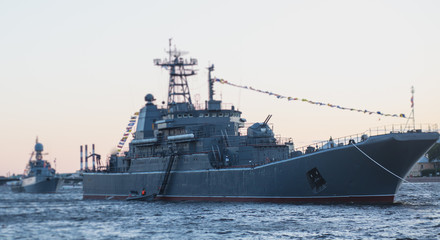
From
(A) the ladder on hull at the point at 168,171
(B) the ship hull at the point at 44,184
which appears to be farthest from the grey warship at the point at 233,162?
(B) the ship hull at the point at 44,184

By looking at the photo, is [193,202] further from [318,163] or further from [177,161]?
[318,163]

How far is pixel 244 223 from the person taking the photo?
30641 millimetres

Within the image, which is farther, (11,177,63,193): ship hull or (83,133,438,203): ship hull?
(11,177,63,193): ship hull

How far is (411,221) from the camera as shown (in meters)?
29.6

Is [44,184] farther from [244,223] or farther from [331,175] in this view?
[244,223]

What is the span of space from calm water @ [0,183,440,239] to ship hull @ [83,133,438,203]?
67.3 inches

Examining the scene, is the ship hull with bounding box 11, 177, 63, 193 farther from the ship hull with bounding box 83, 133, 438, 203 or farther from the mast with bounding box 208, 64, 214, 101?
the ship hull with bounding box 83, 133, 438, 203

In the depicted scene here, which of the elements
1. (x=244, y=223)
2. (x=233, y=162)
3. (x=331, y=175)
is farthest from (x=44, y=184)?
(x=244, y=223)

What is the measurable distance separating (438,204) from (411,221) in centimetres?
1038

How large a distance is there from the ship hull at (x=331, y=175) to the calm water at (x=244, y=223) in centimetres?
171

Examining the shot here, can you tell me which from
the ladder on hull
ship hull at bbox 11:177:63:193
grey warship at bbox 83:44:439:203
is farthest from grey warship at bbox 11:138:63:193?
the ladder on hull

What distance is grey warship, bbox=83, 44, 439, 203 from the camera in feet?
122

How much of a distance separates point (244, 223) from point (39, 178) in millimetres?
70626

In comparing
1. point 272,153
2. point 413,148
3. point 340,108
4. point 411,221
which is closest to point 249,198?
point 272,153
